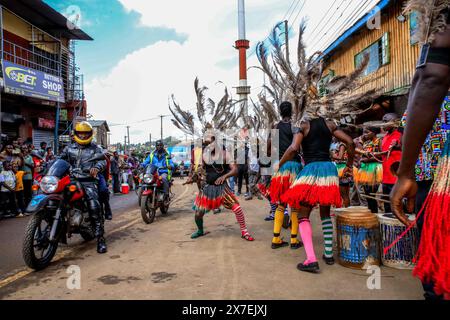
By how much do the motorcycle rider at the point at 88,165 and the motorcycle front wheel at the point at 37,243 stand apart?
2.15 ft

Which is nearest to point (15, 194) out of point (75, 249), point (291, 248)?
point (75, 249)

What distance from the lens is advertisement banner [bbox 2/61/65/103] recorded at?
1380 cm

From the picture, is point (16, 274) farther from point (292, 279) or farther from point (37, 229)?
point (292, 279)

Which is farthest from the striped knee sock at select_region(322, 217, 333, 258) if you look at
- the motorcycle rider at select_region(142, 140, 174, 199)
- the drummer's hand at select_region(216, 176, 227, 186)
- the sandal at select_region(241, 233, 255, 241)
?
the motorcycle rider at select_region(142, 140, 174, 199)

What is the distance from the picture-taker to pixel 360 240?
11.7 ft

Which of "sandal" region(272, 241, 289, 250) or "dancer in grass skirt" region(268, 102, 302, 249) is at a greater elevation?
"dancer in grass skirt" region(268, 102, 302, 249)

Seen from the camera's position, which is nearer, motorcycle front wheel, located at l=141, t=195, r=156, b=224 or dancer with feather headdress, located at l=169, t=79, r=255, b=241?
dancer with feather headdress, located at l=169, t=79, r=255, b=241

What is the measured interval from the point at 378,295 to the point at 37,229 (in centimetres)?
381

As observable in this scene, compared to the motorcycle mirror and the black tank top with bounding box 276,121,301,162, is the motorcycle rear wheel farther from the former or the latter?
the black tank top with bounding box 276,121,301,162

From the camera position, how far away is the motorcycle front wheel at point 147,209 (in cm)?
653

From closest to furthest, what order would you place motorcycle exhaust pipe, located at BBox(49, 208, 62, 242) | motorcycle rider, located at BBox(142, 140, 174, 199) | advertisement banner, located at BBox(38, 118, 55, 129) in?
motorcycle exhaust pipe, located at BBox(49, 208, 62, 242), motorcycle rider, located at BBox(142, 140, 174, 199), advertisement banner, located at BBox(38, 118, 55, 129)

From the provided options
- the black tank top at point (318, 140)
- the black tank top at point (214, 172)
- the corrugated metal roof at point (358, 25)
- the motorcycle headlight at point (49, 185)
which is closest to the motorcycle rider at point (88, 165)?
the motorcycle headlight at point (49, 185)

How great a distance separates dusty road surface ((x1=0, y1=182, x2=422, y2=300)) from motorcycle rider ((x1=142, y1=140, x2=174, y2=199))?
251 cm

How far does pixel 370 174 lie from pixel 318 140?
2771 millimetres
